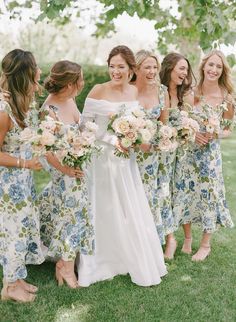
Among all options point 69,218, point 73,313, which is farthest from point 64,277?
point 69,218

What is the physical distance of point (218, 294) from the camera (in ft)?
14.1

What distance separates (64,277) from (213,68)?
103 inches

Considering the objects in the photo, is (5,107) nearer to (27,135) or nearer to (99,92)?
(27,135)

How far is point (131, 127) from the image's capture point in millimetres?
3943

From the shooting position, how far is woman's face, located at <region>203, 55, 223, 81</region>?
4820mm

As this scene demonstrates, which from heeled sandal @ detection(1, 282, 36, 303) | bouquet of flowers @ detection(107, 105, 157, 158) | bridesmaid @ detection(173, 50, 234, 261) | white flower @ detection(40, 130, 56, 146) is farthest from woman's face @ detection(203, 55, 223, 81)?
heeled sandal @ detection(1, 282, 36, 303)

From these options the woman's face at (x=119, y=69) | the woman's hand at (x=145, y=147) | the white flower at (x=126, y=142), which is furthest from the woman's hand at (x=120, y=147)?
the woman's face at (x=119, y=69)

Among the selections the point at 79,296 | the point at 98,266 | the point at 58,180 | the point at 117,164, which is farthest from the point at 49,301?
the point at 117,164

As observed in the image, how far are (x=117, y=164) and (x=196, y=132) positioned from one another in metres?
0.92

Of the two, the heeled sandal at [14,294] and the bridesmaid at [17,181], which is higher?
the bridesmaid at [17,181]

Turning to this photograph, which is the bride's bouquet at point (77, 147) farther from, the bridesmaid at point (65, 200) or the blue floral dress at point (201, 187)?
the blue floral dress at point (201, 187)

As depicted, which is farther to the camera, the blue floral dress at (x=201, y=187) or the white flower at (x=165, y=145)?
the blue floral dress at (x=201, y=187)

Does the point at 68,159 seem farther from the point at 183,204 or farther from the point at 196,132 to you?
the point at 183,204

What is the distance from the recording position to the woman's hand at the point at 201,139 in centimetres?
479
